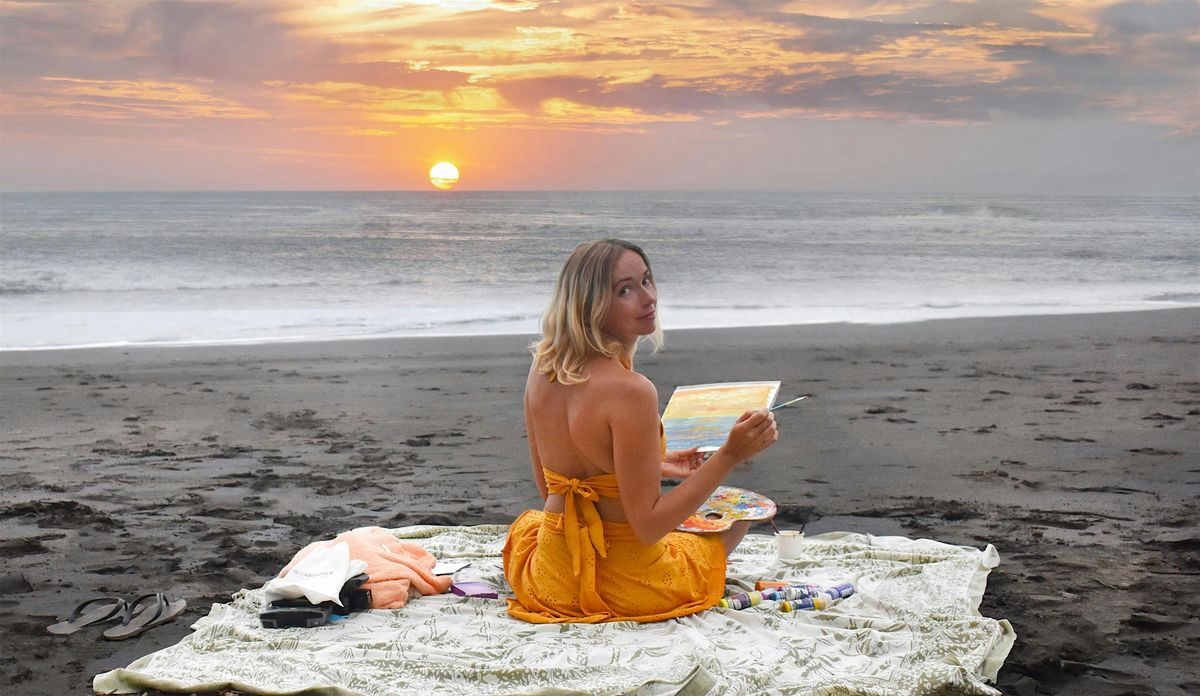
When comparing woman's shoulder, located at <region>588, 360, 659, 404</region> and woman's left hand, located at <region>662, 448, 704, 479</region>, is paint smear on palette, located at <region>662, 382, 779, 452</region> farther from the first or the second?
woman's shoulder, located at <region>588, 360, 659, 404</region>

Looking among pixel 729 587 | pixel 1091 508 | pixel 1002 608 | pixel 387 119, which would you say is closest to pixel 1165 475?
pixel 1091 508

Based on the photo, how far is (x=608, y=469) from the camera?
3.40 meters

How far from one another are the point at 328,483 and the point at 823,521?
269 cm

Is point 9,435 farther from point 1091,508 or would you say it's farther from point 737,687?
point 1091,508

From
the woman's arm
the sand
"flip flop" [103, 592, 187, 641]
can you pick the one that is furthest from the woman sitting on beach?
"flip flop" [103, 592, 187, 641]

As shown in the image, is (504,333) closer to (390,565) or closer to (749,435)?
(390,565)

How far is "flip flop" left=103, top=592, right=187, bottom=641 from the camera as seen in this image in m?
3.75

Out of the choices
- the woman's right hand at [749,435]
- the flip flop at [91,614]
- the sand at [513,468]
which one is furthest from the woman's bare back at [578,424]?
the flip flop at [91,614]

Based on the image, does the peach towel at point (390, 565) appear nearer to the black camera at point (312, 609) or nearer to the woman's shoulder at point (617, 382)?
the black camera at point (312, 609)

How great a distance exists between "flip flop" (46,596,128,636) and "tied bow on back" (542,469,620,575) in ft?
5.64

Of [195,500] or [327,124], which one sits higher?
[327,124]

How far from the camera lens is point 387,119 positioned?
132 ft

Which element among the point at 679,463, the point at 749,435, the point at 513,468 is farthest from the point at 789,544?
the point at 513,468

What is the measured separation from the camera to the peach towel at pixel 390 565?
3852 mm
